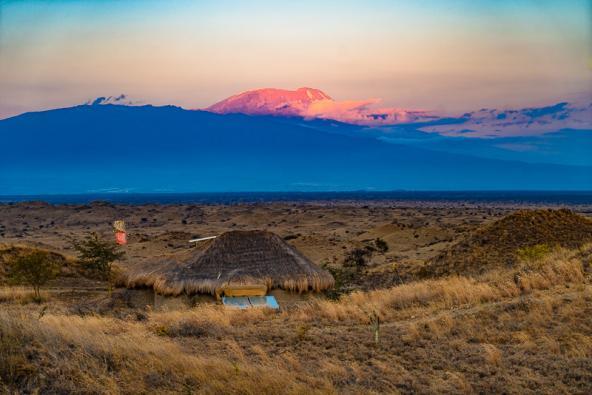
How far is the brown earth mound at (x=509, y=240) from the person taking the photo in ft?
75.6

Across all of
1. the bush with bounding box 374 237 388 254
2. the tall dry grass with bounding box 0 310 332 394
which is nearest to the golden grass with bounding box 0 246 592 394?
the tall dry grass with bounding box 0 310 332 394

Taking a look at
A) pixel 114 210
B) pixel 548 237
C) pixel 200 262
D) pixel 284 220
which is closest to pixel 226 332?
pixel 200 262

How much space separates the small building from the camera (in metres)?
19.0

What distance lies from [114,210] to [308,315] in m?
73.3

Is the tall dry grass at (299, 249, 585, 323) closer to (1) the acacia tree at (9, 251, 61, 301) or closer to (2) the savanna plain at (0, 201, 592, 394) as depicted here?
(2) the savanna plain at (0, 201, 592, 394)

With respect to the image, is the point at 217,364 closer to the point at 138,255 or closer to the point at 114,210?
the point at 138,255

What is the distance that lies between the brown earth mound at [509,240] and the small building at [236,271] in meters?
6.36

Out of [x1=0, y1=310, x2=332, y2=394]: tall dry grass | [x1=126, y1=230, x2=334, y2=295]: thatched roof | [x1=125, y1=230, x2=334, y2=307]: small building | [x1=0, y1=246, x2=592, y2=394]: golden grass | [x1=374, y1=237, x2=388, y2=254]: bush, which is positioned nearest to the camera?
[x1=0, y1=310, x2=332, y2=394]: tall dry grass

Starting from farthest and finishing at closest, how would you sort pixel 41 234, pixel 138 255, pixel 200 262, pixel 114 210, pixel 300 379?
1. pixel 114 210
2. pixel 41 234
3. pixel 138 255
4. pixel 200 262
5. pixel 300 379

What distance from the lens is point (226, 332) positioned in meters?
11.7

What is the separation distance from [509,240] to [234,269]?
11.8m

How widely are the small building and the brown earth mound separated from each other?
6360mm

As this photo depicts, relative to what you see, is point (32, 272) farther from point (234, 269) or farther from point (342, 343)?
point (342, 343)

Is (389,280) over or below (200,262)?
below
